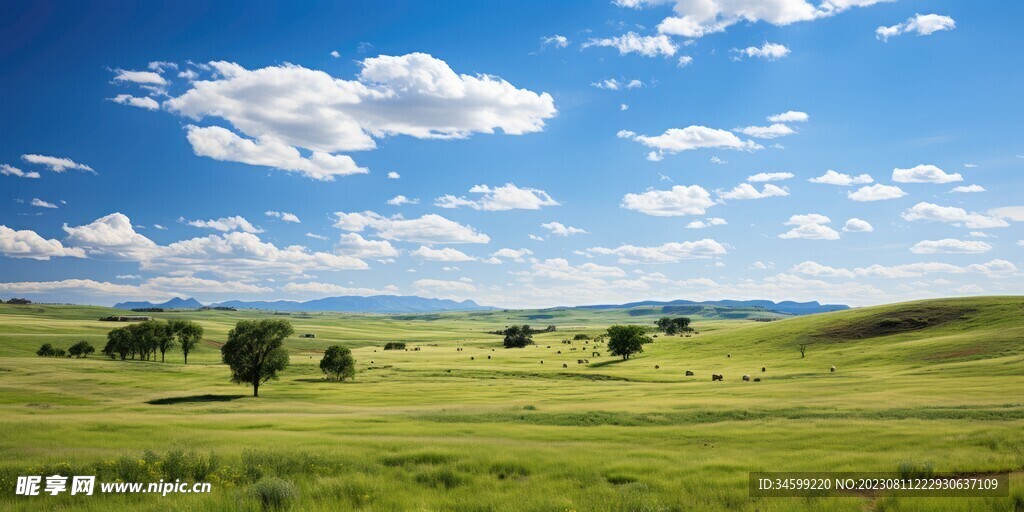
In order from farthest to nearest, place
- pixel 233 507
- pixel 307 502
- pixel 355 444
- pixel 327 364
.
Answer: pixel 327 364 → pixel 355 444 → pixel 307 502 → pixel 233 507

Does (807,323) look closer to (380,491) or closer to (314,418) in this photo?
(314,418)

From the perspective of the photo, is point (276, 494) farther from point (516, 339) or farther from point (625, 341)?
point (516, 339)

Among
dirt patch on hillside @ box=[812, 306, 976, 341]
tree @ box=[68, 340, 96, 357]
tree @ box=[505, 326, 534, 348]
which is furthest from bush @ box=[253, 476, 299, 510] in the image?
tree @ box=[505, 326, 534, 348]

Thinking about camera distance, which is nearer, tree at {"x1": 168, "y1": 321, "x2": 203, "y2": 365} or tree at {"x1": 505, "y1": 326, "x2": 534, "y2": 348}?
tree at {"x1": 168, "y1": 321, "x2": 203, "y2": 365}

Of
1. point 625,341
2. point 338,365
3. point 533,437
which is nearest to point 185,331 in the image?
point 338,365

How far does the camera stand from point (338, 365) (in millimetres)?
86500

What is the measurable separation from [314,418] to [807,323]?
399 ft

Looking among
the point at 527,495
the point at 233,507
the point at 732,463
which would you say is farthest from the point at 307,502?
the point at 732,463

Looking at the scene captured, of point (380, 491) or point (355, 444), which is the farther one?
point (355, 444)

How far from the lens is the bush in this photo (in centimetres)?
1189

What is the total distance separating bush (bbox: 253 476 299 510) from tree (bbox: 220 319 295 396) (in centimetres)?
6178

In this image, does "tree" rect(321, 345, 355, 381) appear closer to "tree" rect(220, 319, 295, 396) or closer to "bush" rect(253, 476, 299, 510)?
"tree" rect(220, 319, 295, 396)

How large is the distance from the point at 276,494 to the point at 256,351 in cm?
6531

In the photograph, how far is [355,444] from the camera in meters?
22.5
